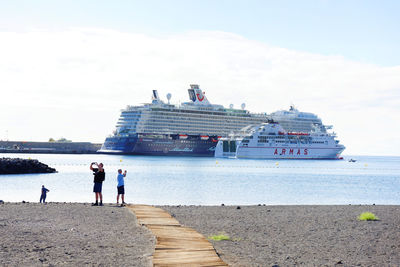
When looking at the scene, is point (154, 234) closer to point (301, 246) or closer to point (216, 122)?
point (301, 246)

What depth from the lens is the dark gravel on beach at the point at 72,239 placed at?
833cm

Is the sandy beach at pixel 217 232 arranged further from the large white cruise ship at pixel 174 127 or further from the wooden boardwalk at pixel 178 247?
the large white cruise ship at pixel 174 127

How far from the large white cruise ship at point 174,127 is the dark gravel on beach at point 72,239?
8420 cm

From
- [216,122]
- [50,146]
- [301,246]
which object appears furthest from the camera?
[50,146]

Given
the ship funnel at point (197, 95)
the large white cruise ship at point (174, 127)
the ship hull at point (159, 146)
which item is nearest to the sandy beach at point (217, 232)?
the ship hull at point (159, 146)

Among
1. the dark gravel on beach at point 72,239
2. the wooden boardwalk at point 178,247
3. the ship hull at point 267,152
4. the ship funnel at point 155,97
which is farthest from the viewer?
the ship funnel at point 155,97

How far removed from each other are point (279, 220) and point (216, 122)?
3759 inches

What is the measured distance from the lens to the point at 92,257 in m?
8.59

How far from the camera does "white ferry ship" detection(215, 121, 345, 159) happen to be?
320ft

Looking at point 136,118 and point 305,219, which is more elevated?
point 136,118

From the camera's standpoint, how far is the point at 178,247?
8.99m

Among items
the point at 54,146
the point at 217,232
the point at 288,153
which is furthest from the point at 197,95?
the point at 217,232

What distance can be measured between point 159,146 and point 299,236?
88228mm

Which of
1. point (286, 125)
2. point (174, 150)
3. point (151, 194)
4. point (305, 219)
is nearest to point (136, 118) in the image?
point (174, 150)
